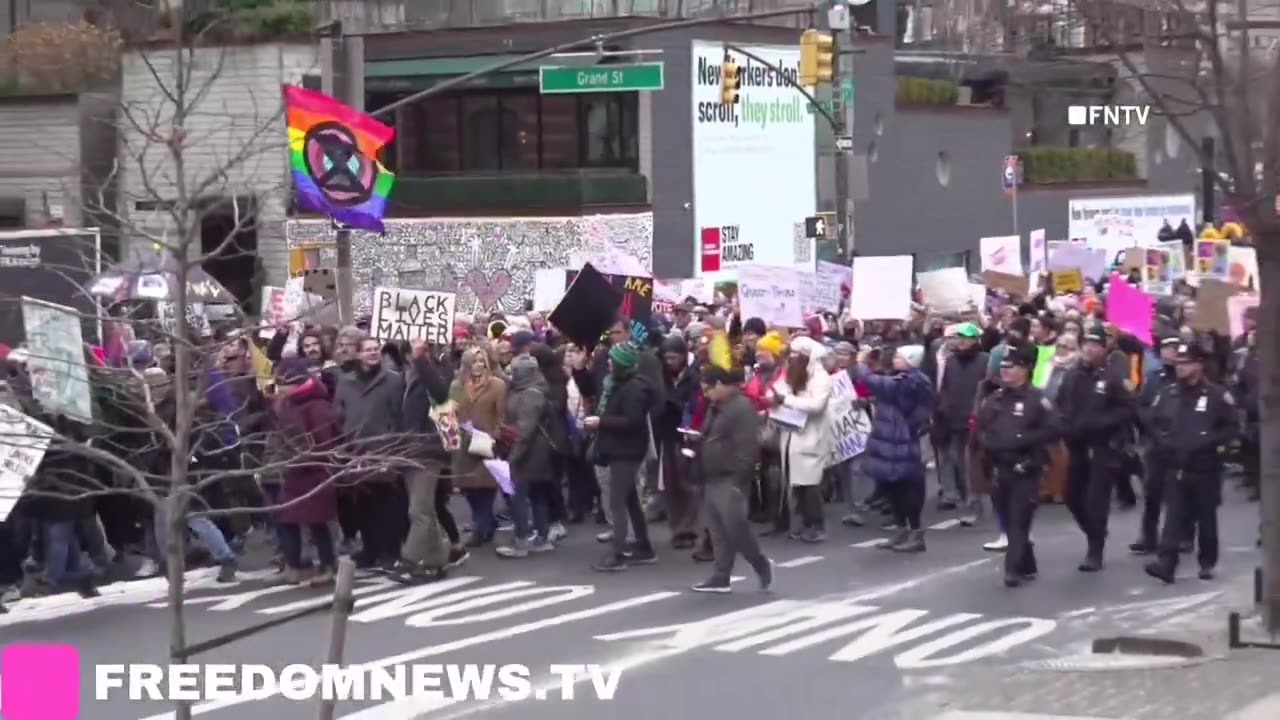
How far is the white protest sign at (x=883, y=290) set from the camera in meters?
20.2

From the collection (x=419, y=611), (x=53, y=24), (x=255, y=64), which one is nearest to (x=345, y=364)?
(x=419, y=611)

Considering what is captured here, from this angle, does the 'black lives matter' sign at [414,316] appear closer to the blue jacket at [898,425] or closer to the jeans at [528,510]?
the jeans at [528,510]

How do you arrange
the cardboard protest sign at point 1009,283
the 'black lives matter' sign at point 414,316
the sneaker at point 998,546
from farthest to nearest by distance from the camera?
the cardboard protest sign at point 1009,283, the 'black lives matter' sign at point 414,316, the sneaker at point 998,546

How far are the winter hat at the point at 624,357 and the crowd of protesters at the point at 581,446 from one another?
17 millimetres

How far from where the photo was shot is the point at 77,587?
47.3 feet

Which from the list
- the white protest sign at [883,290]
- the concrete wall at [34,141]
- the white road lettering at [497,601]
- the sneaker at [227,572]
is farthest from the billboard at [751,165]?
the white road lettering at [497,601]

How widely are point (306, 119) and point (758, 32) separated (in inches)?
814

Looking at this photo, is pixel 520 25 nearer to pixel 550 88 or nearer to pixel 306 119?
pixel 550 88

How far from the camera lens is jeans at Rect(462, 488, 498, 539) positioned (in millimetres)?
16297

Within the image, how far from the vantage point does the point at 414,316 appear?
56.1ft

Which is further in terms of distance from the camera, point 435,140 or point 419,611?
point 435,140

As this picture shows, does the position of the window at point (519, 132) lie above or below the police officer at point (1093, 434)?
above

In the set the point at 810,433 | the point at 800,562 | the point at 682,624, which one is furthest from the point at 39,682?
the point at 810,433

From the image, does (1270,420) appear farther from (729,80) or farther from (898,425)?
(729,80)
